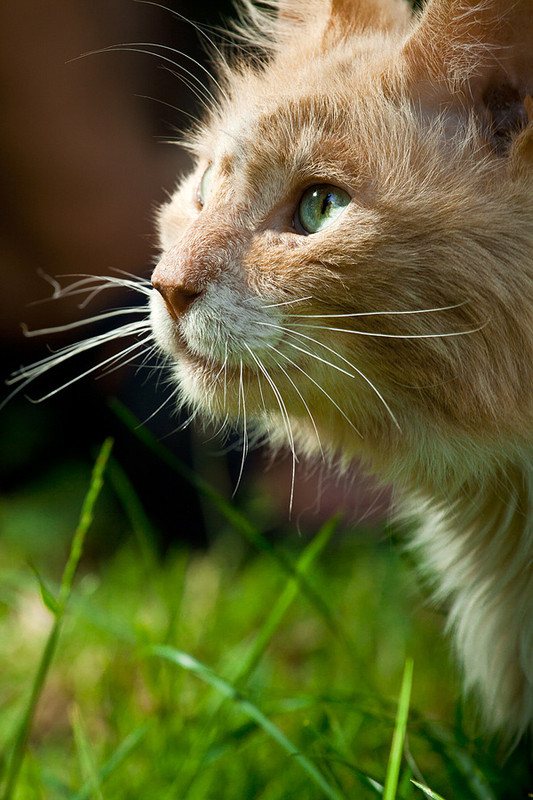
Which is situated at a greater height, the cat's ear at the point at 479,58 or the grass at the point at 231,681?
the cat's ear at the point at 479,58

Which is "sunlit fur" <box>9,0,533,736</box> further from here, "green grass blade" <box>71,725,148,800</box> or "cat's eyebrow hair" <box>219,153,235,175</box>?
"green grass blade" <box>71,725,148,800</box>

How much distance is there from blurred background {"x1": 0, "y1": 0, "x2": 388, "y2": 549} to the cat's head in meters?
1.01

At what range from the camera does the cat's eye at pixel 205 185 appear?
3.68ft

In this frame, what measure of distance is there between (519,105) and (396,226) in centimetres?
22

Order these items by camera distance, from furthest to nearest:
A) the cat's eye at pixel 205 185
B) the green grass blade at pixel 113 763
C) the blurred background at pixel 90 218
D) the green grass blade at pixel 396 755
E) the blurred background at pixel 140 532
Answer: the blurred background at pixel 90 218 < the blurred background at pixel 140 532 < the cat's eye at pixel 205 185 < the green grass blade at pixel 113 763 < the green grass blade at pixel 396 755

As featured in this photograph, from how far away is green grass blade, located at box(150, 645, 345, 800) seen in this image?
92cm

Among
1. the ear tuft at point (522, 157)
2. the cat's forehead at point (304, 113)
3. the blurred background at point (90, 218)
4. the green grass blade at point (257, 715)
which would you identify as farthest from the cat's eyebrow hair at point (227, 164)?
the blurred background at point (90, 218)

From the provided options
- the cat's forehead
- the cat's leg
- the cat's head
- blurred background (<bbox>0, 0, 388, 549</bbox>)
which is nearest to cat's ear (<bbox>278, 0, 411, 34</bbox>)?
the cat's forehead

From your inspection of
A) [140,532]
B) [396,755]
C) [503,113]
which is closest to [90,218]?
[140,532]

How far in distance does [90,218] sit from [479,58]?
1467 millimetres

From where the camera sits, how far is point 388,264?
874 mm

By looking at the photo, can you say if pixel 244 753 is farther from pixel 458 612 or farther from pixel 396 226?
pixel 396 226

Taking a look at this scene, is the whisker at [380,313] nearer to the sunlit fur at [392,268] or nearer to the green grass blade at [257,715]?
the sunlit fur at [392,268]

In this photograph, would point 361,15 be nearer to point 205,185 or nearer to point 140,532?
point 205,185
